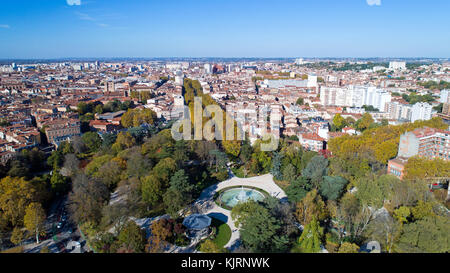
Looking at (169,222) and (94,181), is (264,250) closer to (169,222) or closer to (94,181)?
(169,222)

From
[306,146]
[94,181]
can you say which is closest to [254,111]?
[306,146]

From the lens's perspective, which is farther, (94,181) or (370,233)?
(94,181)

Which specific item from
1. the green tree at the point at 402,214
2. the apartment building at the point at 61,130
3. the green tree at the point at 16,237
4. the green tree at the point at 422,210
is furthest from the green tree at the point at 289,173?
the apartment building at the point at 61,130

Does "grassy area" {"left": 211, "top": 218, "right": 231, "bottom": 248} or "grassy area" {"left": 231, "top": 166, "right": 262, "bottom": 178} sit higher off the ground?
"grassy area" {"left": 231, "top": 166, "right": 262, "bottom": 178}

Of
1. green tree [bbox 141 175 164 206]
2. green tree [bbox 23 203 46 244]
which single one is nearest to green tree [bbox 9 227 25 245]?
green tree [bbox 23 203 46 244]

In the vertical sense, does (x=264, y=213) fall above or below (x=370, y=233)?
above

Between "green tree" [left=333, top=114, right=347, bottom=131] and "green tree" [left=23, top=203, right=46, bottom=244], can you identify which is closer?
"green tree" [left=23, top=203, right=46, bottom=244]

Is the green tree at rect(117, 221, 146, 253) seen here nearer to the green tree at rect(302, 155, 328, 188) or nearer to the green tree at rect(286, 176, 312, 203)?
the green tree at rect(286, 176, 312, 203)
